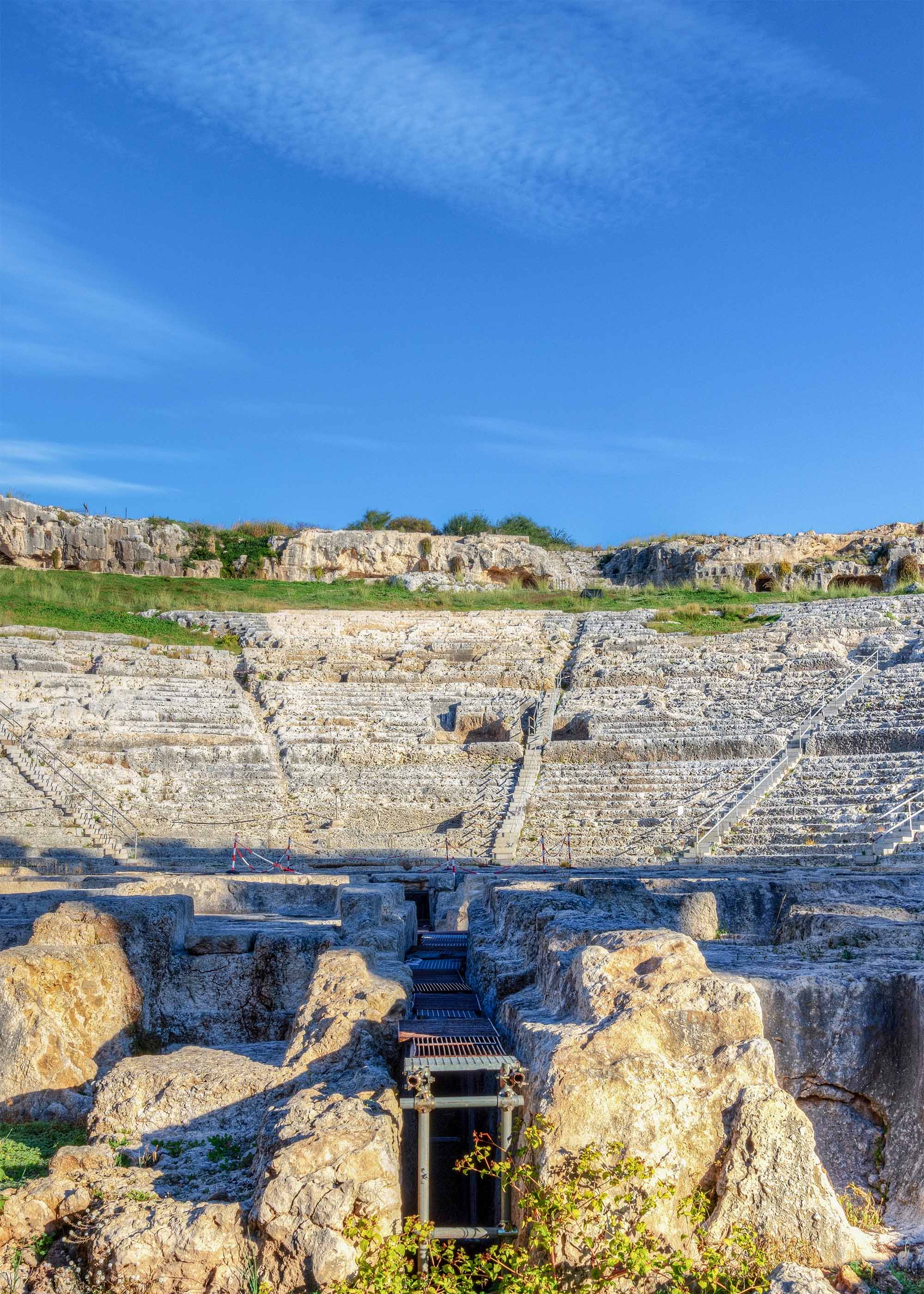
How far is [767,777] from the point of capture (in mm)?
17016

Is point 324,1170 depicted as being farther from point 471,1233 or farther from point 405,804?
point 405,804

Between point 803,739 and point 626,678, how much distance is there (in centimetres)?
524

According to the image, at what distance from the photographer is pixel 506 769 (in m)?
18.7

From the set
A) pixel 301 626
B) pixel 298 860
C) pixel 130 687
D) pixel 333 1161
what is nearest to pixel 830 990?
pixel 333 1161

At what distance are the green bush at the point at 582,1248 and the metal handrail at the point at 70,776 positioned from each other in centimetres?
Answer: 1172

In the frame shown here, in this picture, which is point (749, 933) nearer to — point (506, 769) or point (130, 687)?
point (506, 769)

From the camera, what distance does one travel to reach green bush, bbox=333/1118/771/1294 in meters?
3.27

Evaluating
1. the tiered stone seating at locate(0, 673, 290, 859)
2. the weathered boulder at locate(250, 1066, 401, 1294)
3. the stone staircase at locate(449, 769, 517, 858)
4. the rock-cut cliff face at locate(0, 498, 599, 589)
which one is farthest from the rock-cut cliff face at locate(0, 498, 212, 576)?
the weathered boulder at locate(250, 1066, 401, 1294)

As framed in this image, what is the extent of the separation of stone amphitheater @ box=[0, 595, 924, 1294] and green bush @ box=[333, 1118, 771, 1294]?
59 mm

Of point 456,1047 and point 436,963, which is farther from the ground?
point 456,1047

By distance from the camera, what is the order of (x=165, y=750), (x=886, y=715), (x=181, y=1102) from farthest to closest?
(x=886, y=715) < (x=165, y=750) < (x=181, y=1102)

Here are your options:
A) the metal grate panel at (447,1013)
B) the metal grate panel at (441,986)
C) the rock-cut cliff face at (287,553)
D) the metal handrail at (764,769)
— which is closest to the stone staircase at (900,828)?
the metal handrail at (764,769)

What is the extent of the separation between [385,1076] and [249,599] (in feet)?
88.9

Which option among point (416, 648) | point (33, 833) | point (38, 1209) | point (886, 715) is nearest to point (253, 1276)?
point (38, 1209)
